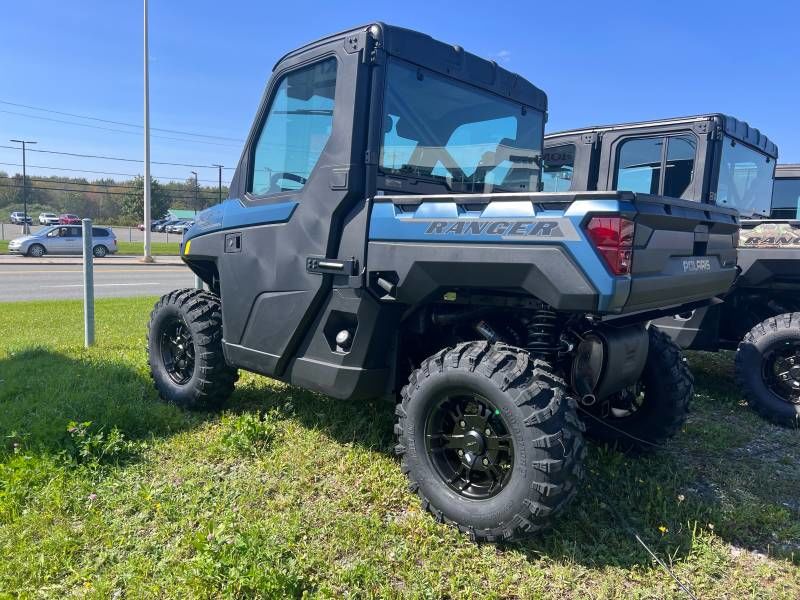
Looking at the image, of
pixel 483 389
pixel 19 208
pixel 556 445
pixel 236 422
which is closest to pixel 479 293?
pixel 483 389

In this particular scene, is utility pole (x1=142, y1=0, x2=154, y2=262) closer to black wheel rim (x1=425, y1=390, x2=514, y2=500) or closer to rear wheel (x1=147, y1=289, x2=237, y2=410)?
rear wheel (x1=147, y1=289, x2=237, y2=410)

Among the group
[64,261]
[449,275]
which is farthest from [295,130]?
[64,261]

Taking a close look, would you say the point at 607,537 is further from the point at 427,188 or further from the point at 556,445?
the point at 427,188

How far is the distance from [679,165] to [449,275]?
3826 mm

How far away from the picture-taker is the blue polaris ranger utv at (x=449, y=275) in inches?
106

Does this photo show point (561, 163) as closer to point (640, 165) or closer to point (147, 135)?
point (640, 165)

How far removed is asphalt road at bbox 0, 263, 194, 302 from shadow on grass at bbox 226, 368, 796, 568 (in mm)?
12300

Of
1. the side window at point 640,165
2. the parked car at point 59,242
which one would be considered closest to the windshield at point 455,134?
the side window at point 640,165

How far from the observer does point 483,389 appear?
9.29 ft

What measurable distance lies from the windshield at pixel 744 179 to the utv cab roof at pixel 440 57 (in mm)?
2575

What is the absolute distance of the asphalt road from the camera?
14680 millimetres

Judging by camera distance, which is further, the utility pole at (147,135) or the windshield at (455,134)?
the utility pole at (147,135)

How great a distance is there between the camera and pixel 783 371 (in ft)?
16.1

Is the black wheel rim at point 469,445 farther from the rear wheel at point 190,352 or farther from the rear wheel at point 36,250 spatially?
the rear wheel at point 36,250
